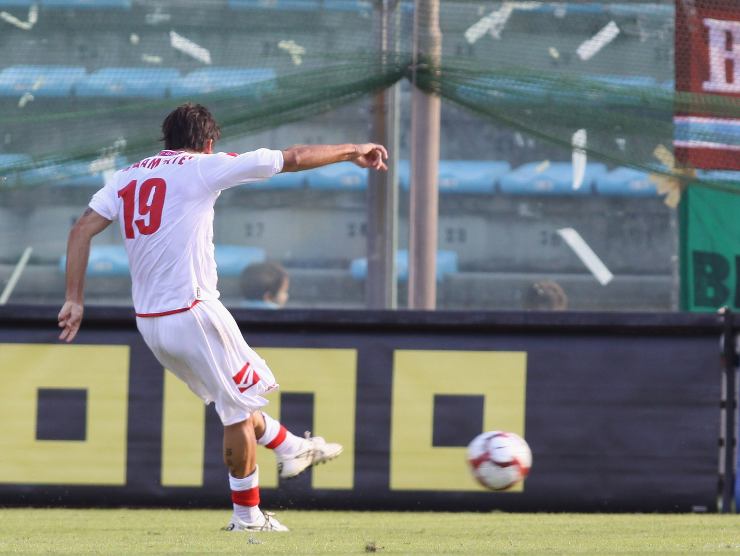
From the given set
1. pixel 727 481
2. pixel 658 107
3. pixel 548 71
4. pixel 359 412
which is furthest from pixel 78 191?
pixel 727 481

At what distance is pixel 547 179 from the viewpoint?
9.05 metres

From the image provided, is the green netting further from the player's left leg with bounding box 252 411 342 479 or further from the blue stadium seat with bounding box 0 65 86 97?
the player's left leg with bounding box 252 411 342 479

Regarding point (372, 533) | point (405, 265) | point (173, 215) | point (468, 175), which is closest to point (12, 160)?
point (405, 265)

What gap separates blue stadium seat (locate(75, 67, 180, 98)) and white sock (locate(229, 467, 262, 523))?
11.7 ft

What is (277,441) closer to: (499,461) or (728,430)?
(499,461)

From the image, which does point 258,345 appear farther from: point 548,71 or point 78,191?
point 548,71

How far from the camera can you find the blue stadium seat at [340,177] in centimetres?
895

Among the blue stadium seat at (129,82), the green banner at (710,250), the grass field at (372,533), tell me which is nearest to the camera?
the grass field at (372,533)

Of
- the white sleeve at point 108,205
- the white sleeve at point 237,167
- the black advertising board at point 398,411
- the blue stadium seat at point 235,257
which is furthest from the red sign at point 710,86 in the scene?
the white sleeve at point 108,205

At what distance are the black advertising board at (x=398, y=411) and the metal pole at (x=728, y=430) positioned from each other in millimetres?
52

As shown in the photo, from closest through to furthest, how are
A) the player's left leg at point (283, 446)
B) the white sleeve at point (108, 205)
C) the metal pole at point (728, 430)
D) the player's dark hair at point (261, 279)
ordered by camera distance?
the white sleeve at point (108, 205) → the player's left leg at point (283, 446) → the metal pole at point (728, 430) → the player's dark hair at point (261, 279)

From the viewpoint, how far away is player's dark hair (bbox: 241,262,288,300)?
8.84m

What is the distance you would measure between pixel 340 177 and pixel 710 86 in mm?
2607

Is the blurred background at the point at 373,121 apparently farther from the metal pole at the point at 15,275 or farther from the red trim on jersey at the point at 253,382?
the red trim on jersey at the point at 253,382
